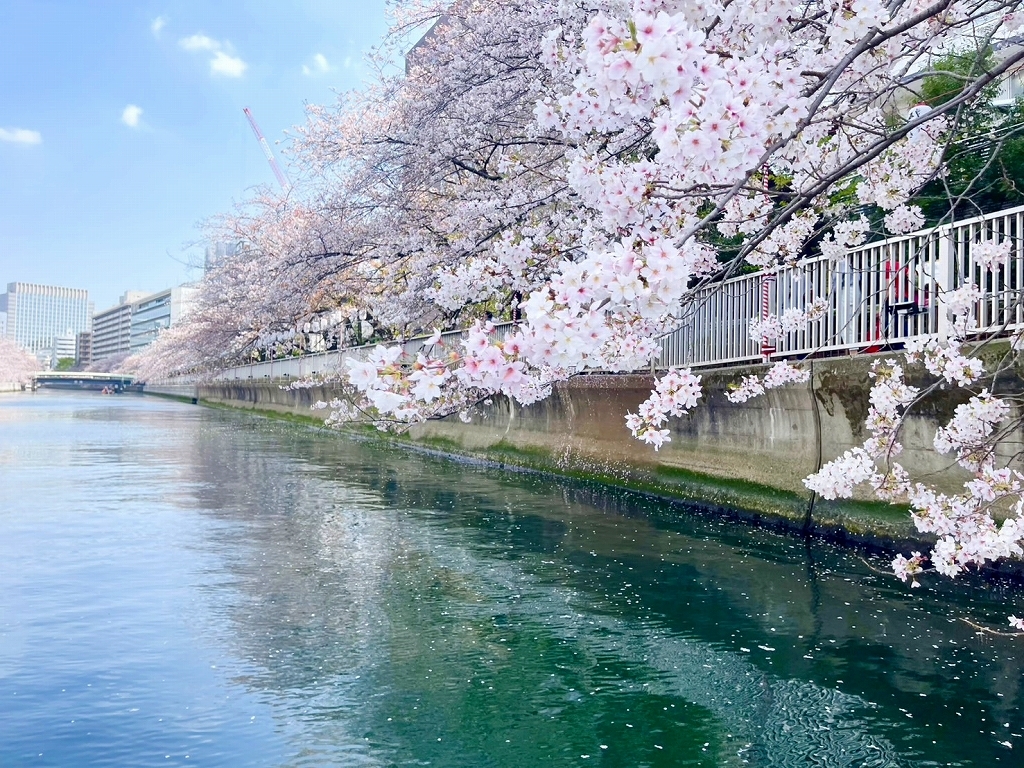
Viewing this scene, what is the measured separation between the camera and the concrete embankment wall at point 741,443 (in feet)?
34.0

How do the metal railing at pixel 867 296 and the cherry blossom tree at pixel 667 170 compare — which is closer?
the cherry blossom tree at pixel 667 170

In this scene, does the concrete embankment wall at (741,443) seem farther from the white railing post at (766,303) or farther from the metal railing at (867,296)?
the metal railing at (867,296)

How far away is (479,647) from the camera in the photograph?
7.11 m

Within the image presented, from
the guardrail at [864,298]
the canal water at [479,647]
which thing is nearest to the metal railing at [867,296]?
the guardrail at [864,298]

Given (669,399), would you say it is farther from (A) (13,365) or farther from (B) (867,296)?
(A) (13,365)

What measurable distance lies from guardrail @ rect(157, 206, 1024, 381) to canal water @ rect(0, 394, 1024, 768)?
8.46 ft

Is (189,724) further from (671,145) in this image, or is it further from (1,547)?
(1,547)

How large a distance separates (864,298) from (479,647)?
4.67 meters

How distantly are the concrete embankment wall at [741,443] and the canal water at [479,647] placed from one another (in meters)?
0.59

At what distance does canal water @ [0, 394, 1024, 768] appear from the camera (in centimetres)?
538

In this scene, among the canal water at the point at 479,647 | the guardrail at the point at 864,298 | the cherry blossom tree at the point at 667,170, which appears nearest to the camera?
the cherry blossom tree at the point at 667,170

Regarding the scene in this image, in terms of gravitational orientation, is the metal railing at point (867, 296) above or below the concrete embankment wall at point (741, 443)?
above

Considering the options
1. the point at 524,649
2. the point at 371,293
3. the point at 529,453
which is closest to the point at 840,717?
the point at 524,649

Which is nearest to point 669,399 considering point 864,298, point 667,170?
point 667,170
